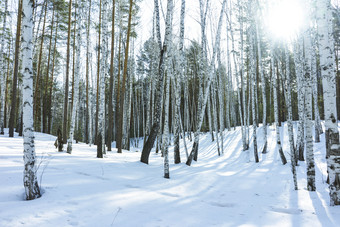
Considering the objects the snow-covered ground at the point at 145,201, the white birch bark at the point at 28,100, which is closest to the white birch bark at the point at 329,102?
the snow-covered ground at the point at 145,201

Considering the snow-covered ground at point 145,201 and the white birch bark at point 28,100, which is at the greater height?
the white birch bark at point 28,100

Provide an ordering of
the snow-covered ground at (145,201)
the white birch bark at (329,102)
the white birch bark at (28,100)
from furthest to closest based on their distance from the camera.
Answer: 1. the white birch bark at (329,102)
2. the white birch bark at (28,100)
3. the snow-covered ground at (145,201)

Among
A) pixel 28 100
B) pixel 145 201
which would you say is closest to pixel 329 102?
pixel 145 201

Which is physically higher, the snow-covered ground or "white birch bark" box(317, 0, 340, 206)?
"white birch bark" box(317, 0, 340, 206)

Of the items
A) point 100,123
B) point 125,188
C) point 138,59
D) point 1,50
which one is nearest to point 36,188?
point 125,188

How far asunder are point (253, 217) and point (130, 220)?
2231mm

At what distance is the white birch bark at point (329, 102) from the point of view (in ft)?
13.2

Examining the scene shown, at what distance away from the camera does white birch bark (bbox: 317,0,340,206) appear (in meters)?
4.03

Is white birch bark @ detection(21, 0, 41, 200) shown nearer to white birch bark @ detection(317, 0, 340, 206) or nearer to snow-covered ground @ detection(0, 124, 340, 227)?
snow-covered ground @ detection(0, 124, 340, 227)

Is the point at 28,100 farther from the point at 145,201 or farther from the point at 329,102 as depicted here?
the point at 329,102

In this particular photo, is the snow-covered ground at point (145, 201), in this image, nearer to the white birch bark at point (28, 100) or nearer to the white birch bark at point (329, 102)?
the white birch bark at point (28, 100)

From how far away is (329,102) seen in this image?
13.9ft

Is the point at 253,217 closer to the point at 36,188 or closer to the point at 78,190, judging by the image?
the point at 78,190

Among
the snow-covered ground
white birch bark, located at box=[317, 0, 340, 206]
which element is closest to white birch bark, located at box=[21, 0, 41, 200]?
the snow-covered ground
